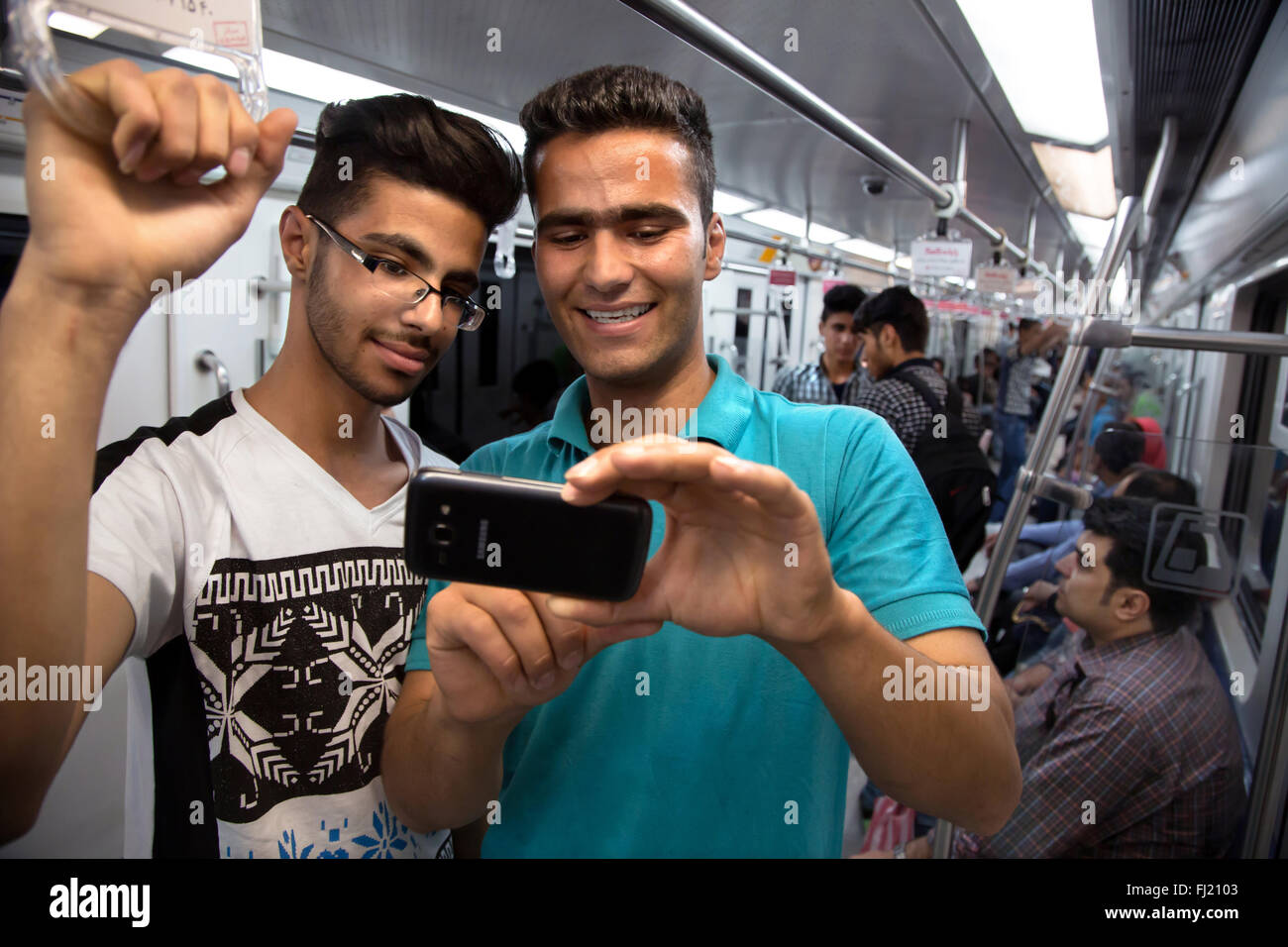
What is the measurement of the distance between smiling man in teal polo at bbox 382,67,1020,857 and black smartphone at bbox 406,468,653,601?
21 millimetres

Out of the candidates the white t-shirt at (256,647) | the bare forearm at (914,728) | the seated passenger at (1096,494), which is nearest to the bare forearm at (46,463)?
the white t-shirt at (256,647)

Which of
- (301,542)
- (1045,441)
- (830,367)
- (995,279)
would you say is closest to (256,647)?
(301,542)

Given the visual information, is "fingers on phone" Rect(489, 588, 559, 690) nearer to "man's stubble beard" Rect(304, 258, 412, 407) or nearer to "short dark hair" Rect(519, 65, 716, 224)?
"man's stubble beard" Rect(304, 258, 412, 407)

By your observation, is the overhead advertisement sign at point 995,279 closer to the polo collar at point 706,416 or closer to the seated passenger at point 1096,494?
the seated passenger at point 1096,494

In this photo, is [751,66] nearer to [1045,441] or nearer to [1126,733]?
[1045,441]

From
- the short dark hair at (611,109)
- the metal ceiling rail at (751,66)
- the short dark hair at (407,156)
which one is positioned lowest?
the short dark hair at (407,156)

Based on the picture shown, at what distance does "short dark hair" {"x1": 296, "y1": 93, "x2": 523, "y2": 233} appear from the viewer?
0.68 meters

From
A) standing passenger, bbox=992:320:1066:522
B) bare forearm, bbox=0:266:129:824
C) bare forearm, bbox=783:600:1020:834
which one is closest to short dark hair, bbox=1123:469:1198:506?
standing passenger, bbox=992:320:1066:522

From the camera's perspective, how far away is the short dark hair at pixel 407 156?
675mm

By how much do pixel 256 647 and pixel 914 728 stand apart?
0.63 m

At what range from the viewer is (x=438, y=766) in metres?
0.68

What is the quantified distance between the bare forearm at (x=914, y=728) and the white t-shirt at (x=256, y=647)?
1.39 ft

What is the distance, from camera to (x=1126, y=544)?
1.30 meters
